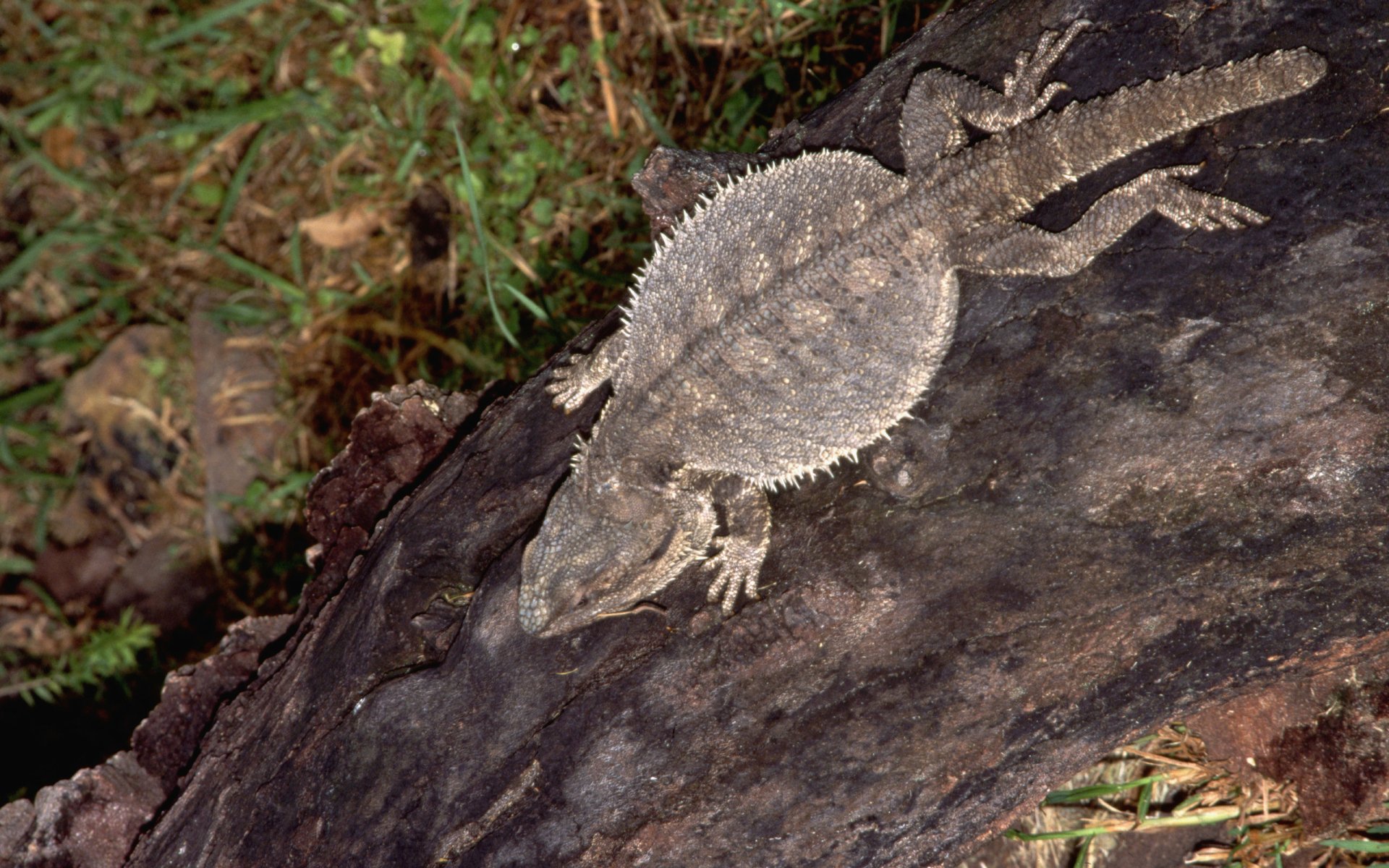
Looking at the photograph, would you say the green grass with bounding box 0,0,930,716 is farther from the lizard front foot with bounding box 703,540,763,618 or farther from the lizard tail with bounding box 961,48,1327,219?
the lizard front foot with bounding box 703,540,763,618

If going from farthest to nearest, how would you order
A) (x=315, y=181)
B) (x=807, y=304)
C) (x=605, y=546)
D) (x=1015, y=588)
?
(x=315, y=181) → (x=605, y=546) → (x=807, y=304) → (x=1015, y=588)

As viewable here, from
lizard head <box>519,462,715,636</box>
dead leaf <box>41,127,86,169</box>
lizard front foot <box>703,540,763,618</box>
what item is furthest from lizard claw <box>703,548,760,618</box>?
dead leaf <box>41,127,86,169</box>

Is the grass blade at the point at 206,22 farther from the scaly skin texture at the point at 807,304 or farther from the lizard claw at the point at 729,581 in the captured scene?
the lizard claw at the point at 729,581

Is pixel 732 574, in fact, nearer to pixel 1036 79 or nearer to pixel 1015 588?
pixel 1015 588

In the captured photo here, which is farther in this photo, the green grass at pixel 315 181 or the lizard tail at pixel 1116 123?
the green grass at pixel 315 181

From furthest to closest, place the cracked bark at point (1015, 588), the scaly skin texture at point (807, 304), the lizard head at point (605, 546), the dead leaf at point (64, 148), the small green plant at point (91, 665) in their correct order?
the dead leaf at point (64, 148) → the small green plant at point (91, 665) → the lizard head at point (605, 546) → the scaly skin texture at point (807, 304) → the cracked bark at point (1015, 588)

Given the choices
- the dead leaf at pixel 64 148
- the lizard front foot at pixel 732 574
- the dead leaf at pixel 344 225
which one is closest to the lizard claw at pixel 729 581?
the lizard front foot at pixel 732 574

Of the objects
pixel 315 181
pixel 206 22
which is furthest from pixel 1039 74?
pixel 206 22
